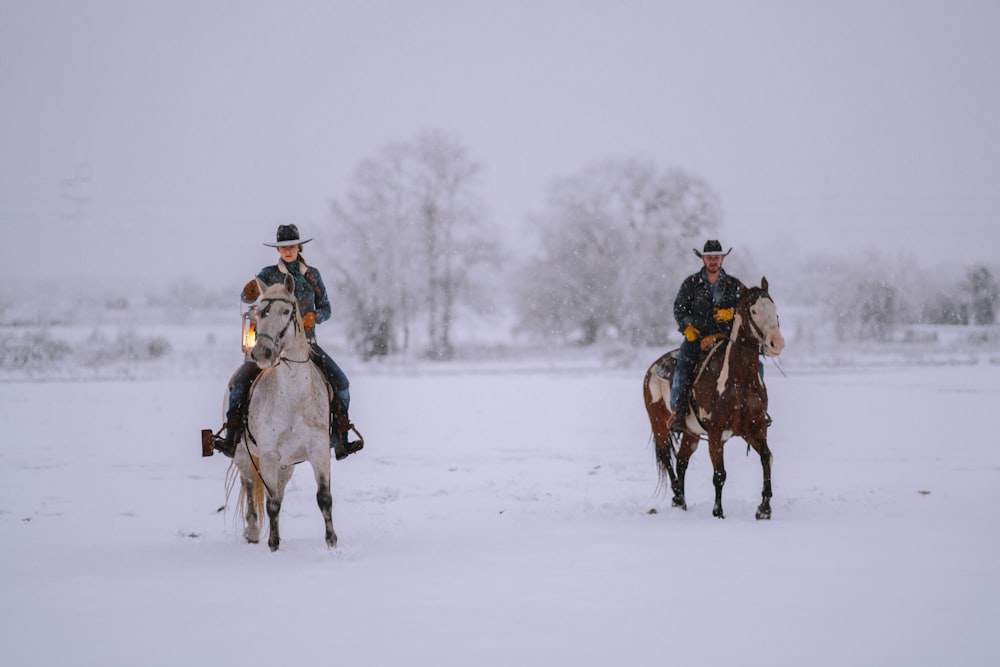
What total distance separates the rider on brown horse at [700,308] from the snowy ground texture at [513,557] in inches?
57.8

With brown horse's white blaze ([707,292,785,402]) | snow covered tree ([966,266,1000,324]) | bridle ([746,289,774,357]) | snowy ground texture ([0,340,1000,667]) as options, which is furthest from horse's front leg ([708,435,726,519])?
snow covered tree ([966,266,1000,324])

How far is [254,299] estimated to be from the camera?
8.59 m

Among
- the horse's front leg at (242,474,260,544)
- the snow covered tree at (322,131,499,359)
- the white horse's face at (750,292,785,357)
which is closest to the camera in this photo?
the horse's front leg at (242,474,260,544)

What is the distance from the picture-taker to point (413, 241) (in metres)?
46.1

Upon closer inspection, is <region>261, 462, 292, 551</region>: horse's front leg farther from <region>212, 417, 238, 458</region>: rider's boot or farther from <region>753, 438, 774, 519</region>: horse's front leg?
<region>753, 438, 774, 519</region>: horse's front leg

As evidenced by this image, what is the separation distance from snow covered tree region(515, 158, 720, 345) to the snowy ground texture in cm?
3353

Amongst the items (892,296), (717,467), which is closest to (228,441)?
(717,467)

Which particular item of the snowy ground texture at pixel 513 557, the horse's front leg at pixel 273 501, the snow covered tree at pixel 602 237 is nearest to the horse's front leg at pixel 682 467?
the snowy ground texture at pixel 513 557

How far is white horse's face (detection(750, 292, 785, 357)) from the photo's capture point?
912 cm

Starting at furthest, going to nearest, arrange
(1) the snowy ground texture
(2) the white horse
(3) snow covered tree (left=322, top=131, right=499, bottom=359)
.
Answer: (3) snow covered tree (left=322, top=131, right=499, bottom=359), (2) the white horse, (1) the snowy ground texture

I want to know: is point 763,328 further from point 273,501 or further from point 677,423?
point 273,501

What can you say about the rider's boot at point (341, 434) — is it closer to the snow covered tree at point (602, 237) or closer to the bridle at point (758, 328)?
the bridle at point (758, 328)

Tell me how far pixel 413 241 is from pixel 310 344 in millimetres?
37780

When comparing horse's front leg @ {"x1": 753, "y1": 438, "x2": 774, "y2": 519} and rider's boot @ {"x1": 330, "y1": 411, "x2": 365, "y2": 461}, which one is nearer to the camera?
rider's boot @ {"x1": 330, "y1": 411, "x2": 365, "y2": 461}
